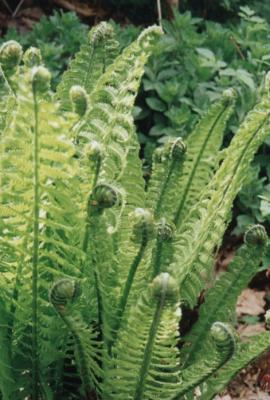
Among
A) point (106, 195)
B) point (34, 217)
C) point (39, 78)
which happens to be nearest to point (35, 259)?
point (34, 217)

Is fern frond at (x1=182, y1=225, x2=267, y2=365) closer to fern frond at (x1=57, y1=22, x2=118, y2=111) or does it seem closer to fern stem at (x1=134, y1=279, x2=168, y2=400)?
fern stem at (x1=134, y1=279, x2=168, y2=400)

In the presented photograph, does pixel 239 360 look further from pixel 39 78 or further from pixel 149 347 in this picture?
pixel 39 78

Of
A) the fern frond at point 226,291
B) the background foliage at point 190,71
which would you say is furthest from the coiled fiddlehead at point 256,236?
the background foliage at point 190,71

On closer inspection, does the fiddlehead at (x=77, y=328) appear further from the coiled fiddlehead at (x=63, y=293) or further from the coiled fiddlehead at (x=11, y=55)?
the coiled fiddlehead at (x=11, y=55)

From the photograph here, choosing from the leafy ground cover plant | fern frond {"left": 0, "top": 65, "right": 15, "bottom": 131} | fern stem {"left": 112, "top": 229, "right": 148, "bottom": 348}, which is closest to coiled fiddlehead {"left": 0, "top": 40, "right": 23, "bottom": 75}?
the leafy ground cover plant

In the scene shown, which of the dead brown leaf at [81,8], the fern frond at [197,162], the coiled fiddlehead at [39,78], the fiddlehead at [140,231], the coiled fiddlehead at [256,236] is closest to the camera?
the coiled fiddlehead at [39,78]

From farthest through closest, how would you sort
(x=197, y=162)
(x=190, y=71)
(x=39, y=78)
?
(x=190, y=71)
(x=197, y=162)
(x=39, y=78)

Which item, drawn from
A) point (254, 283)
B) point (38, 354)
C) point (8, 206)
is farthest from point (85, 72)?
point (254, 283)

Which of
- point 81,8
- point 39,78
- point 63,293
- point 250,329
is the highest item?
point 39,78
